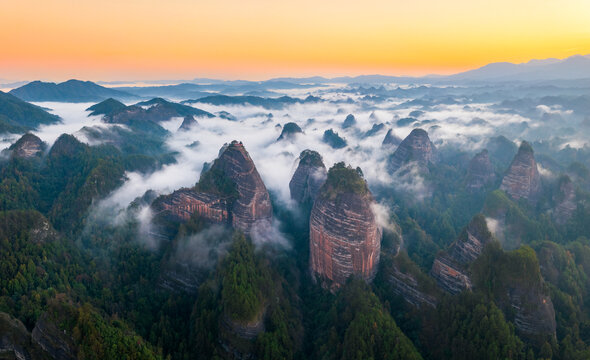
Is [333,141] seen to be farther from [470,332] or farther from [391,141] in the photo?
[470,332]

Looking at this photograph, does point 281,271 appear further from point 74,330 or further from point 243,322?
point 74,330

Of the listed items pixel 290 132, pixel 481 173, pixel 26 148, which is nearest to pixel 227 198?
pixel 26 148

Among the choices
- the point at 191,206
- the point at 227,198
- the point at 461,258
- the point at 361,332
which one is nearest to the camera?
the point at 361,332

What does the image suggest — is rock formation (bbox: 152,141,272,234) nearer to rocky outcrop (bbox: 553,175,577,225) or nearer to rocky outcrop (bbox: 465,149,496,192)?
rocky outcrop (bbox: 553,175,577,225)

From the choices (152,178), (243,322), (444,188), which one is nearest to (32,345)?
(243,322)

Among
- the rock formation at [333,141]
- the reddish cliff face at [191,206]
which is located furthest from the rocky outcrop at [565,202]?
the reddish cliff face at [191,206]

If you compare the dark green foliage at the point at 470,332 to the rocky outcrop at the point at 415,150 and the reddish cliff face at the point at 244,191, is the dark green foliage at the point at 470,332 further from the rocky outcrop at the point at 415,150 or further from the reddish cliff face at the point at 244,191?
the rocky outcrop at the point at 415,150
